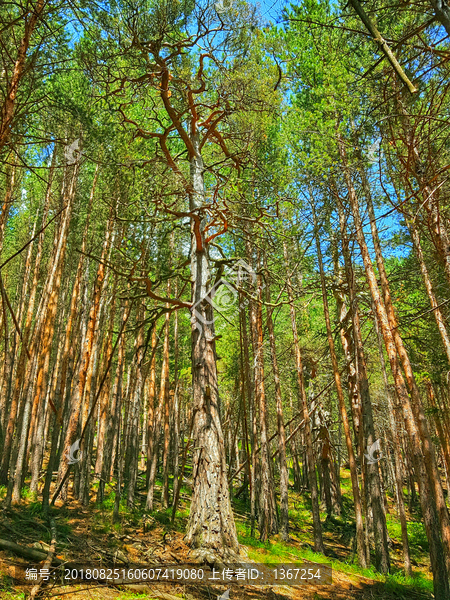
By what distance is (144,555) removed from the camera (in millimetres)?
4695

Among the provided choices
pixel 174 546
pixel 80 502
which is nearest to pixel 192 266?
pixel 174 546

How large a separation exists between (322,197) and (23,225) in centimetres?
1087

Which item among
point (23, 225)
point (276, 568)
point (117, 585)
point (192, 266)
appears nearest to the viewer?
point (117, 585)

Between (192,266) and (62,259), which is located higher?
(62,259)

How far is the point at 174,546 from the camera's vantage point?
5.21 metres

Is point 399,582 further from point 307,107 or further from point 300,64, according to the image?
point 300,64

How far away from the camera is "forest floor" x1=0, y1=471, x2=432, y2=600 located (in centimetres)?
340

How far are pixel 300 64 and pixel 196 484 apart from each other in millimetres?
9383

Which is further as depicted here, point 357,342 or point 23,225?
point 23,225

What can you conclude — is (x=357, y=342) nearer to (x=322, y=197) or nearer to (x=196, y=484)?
(x=322, y=197)

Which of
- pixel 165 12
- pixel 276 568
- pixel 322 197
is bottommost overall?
pixel 276 568

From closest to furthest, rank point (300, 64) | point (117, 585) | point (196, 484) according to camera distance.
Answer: point (117, 585) < point (196, 484) < point (300, 64)

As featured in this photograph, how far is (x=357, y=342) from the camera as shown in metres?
8.52

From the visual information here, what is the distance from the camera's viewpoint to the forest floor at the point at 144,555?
3.40m
